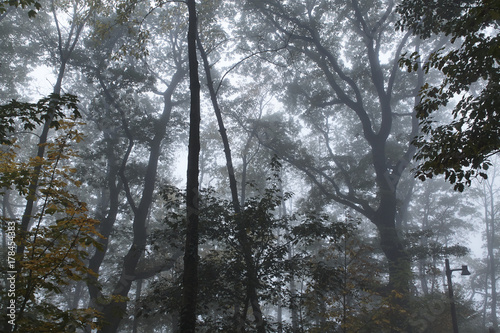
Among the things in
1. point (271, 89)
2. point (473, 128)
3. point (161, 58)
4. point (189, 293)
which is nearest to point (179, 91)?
point (161, 58)

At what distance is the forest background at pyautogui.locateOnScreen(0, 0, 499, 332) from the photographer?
4.10 m

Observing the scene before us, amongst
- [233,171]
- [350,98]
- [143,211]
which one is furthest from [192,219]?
[350,98]

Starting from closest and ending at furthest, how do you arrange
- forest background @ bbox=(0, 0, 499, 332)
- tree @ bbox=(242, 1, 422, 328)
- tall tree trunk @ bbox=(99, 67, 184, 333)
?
forest background @ bbox=(0, 0, 499, 332) → tall tree trunk @ bbox=(99, 67, 184, 333) → tree @ bbox=(242, 1, 422, 328)

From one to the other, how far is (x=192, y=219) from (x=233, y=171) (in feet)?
14.9

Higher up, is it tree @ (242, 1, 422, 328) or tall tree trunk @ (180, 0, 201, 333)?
tree @ (242, 1, 422, 328)

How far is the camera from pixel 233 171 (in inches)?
404

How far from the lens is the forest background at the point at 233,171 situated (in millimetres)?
4102

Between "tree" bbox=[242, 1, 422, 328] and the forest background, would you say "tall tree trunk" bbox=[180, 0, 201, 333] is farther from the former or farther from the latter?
"tree" bbox=[242, 1, 422, 328]

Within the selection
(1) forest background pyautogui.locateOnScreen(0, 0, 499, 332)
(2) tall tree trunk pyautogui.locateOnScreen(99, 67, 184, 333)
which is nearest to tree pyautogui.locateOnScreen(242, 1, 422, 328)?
(1) forest background pyautogui.locateOnScreen(0, 0, 499, 332)

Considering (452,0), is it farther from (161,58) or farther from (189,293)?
(161,58)

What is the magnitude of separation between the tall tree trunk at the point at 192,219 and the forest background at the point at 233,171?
33.6 inches

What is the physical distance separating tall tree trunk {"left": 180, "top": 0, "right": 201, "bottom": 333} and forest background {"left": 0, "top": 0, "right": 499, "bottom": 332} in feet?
2.80

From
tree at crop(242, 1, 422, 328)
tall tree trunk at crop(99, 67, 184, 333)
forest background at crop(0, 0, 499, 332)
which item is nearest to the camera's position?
forest background at crop(0, 0, 499, 332)

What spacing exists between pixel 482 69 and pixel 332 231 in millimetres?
4255
